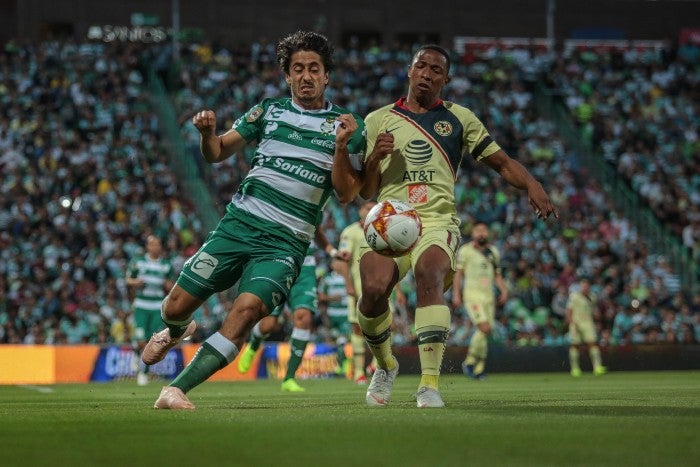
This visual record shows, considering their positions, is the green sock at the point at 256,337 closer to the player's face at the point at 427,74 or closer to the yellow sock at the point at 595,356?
the player's face at the point at 427,74

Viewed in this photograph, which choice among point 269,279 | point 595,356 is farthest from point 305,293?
point 595,356

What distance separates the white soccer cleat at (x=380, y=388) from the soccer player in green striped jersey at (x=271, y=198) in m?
1.23

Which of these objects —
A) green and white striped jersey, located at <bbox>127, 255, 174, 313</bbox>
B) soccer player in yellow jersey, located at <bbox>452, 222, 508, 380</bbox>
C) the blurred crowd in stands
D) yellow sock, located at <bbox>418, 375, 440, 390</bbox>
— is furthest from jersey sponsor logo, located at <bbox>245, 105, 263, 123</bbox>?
the blurred crowd in stands

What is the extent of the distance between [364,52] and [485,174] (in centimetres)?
726

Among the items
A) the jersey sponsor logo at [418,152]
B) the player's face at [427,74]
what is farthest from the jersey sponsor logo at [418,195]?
the player's face at [427,74]

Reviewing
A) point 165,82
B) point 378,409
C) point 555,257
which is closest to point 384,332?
point 378,409

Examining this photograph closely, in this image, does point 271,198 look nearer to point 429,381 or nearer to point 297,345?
point 429,381

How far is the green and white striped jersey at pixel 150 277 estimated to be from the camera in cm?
1936

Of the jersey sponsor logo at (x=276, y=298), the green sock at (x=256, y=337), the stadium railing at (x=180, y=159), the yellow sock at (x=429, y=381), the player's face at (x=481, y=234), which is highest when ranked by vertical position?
the stadium railing at (x=180, y=159)

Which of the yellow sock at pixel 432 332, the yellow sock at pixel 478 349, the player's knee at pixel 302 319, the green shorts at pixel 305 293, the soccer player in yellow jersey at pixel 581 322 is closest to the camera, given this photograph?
the yellow sock at pixel 432 332

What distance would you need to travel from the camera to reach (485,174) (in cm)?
3098

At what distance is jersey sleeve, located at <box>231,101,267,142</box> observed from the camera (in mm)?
9039

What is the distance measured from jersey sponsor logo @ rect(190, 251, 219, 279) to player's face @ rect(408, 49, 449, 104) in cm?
215

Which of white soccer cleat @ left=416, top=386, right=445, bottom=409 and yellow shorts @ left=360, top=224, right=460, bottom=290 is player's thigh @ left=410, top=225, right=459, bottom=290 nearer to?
yellow shorts @ left=360, top=224, right=460, bottom=290
